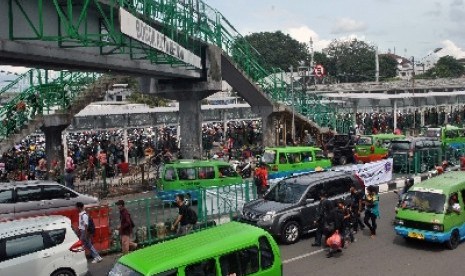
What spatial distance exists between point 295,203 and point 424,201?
3373 millimetres

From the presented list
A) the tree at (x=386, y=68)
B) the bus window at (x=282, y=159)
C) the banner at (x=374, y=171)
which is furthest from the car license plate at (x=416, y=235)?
the tree at (x=386, y=68)

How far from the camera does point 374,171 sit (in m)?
22.1

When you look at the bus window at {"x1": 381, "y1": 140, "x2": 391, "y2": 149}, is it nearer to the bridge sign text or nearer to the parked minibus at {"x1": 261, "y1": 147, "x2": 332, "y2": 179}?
the parked minibus at {"x1": 261, "y1": 147, "x2": 332, "y2": 179}

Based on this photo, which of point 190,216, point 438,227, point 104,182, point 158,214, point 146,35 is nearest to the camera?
point 438,227

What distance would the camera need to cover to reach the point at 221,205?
1577 cm

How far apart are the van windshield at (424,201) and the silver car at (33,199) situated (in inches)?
366

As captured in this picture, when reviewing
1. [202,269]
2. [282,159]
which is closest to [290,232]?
[202,269]

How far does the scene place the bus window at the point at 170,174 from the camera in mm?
19266

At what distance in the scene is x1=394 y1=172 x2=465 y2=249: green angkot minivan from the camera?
42.0ft

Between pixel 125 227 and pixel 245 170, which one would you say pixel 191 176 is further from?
pixel 125 227

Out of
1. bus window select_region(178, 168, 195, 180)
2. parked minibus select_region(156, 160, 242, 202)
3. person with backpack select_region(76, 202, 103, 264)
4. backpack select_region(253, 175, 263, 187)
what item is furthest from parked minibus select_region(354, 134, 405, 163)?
person with backpack select_region(76, 202, 103, 264)

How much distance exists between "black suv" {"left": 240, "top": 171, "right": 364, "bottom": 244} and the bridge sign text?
5.56 metres

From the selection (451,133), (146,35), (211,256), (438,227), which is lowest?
(438,227)

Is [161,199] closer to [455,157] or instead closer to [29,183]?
[29,183]
